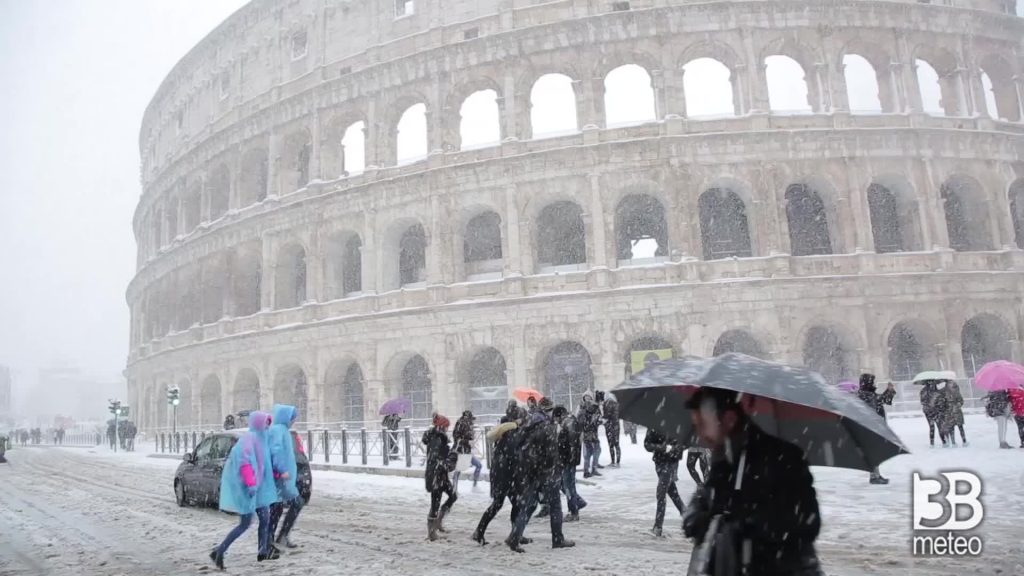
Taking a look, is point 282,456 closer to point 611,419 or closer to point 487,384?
point 611,419

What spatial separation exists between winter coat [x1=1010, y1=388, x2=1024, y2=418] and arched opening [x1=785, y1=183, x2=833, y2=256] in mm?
11334

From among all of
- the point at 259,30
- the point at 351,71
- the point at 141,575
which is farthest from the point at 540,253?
the point at 141,575

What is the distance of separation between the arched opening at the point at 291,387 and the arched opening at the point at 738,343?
1472 centimetres

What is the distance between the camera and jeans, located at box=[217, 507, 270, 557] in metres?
6.31

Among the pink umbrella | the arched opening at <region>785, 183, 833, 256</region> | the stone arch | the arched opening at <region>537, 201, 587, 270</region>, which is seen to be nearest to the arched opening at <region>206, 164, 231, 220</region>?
the arched opening at <region>537, 201, 587, 270</region>

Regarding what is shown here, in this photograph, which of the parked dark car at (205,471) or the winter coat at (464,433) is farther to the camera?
the parked dark car at (205,471)

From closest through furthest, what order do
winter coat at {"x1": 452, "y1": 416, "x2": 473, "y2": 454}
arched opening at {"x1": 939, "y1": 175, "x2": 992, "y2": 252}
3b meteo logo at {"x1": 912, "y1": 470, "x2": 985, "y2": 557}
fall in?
3b meteo logo at {"x1": 912, "y1": 470, "x2": 985, "y2": 557}
winter coat at {"x1": 452, "y1": 416, "x2": 473, "y2": 454}
arched opening at {"x1": 939, "y1": 175, "x2": 992, "y2": 252}

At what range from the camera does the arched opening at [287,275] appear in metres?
26.6

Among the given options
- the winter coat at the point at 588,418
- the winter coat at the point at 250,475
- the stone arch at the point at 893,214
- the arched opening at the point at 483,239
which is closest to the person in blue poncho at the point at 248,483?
the winter coat at the point at 250,475

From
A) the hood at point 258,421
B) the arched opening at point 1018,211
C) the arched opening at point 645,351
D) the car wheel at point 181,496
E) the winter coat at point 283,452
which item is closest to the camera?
the hood at point 258,421

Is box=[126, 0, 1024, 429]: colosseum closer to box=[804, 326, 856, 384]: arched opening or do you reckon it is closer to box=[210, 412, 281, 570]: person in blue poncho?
box=[804, 326, 856, 384]: arched opening

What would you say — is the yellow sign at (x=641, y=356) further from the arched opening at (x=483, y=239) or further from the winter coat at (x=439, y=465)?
the winter coat at (x=439, y=465)

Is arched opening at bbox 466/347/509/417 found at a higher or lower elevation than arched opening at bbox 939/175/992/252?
lower

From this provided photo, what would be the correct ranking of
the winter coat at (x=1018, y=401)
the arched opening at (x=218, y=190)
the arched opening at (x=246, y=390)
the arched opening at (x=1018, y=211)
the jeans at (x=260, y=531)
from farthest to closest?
the arched opening at (x=218, y=190)
the arched opening at (x=246, y=390)
the arched opening at (x=1018, y=211)
the winter coat at (x=1018, y=401)
the jeans at (x=260, y=531)
